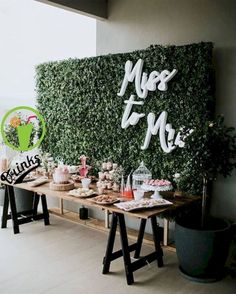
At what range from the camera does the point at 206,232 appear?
3.08 metres

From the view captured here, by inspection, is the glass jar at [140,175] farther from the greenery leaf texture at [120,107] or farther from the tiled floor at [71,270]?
the tiled floor at [71,270]

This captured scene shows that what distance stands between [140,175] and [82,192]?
0.75m

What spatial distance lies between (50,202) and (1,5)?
150 inches

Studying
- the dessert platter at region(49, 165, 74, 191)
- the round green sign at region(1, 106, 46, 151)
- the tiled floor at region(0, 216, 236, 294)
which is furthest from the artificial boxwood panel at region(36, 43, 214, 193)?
the tiled floor at region(0, 216, 236, 294)

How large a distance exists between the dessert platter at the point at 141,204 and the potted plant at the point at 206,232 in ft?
0.92

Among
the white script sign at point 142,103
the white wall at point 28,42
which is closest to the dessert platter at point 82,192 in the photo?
the white script sign at point 142,103

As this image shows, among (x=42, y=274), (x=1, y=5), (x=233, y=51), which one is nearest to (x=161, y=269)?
(x=42, y=274)

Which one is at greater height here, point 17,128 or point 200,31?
point 200,31

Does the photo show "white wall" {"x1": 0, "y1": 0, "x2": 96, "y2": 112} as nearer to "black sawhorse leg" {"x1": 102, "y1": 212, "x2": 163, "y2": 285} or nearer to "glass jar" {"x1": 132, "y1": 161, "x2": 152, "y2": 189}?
"glass jar" {"x1": 132, "y1": 161, "x2": 152, "y2": 189}

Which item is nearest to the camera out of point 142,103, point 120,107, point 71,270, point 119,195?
point 71,270

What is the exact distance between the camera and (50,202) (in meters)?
5.51

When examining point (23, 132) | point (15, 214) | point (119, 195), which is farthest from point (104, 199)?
point (23, 132)

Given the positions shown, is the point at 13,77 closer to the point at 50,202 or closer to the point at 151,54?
the point at 50,202

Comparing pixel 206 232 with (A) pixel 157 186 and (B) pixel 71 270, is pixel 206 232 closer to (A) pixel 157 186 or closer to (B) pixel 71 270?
(A) pixel 157 186
